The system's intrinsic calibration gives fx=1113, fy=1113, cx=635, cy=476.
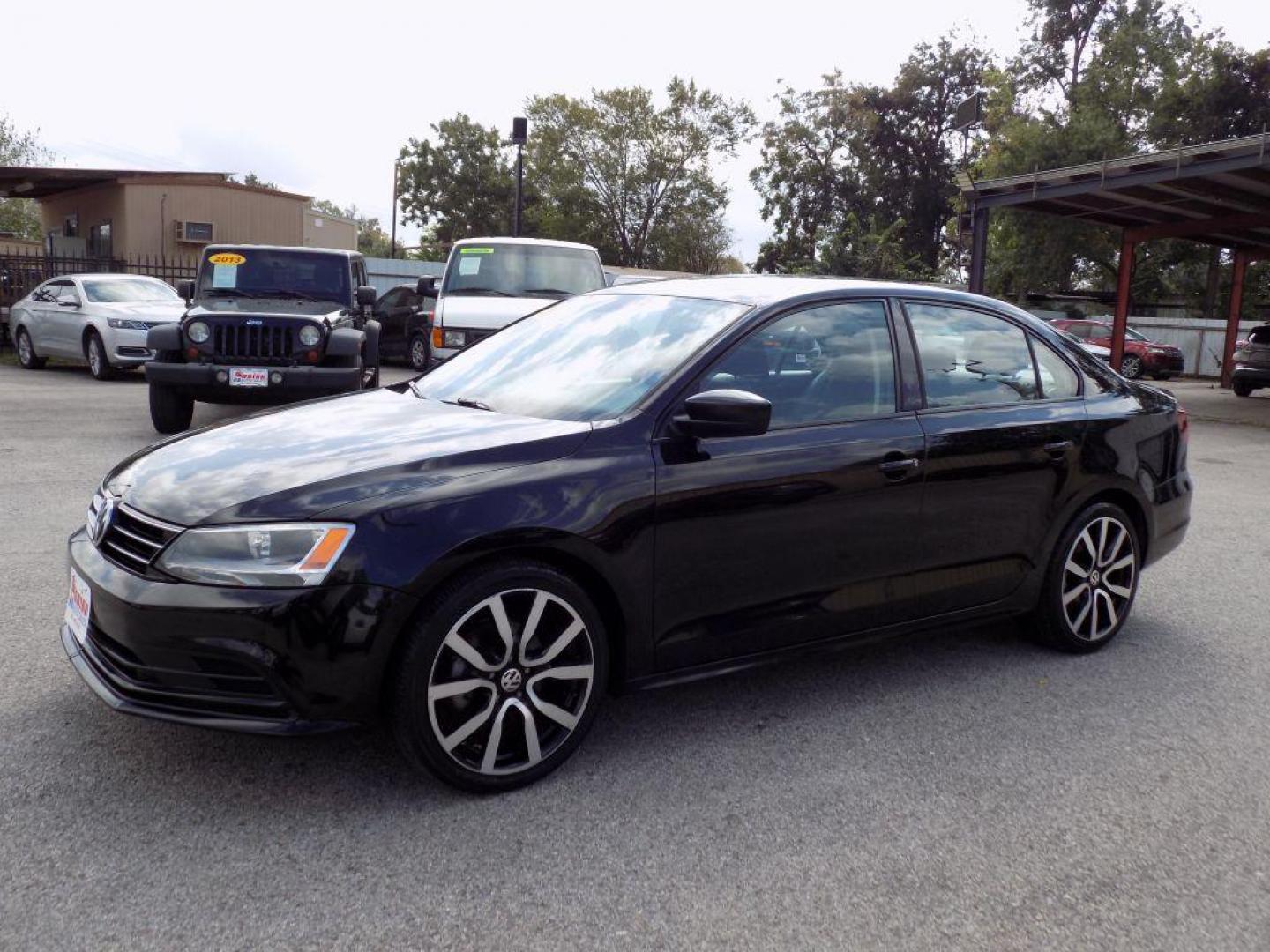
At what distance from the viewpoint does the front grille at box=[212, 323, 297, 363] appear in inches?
384

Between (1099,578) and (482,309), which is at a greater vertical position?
(482,309)

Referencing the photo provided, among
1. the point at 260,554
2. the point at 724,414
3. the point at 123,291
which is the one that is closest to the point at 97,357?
the point at 123,291

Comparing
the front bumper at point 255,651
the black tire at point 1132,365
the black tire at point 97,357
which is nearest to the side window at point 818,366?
the front bumper at point 255,651

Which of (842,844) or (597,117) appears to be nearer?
(842,844)

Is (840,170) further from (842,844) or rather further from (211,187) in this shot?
(842,844)

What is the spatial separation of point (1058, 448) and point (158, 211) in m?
25.9

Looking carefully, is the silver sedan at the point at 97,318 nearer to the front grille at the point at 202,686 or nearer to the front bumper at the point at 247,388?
the front bumper at the point at 247,388

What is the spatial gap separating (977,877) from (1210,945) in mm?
530

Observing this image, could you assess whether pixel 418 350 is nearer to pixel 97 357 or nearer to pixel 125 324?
pixel 125 324

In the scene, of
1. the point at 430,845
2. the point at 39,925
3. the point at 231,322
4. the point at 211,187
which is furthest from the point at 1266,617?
the point at 211,187

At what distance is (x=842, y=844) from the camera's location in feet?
9.80

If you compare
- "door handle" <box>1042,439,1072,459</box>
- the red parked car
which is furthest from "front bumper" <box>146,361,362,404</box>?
the red parked car

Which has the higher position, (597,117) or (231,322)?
(597,117)

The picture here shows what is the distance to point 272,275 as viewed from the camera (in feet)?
35.9
